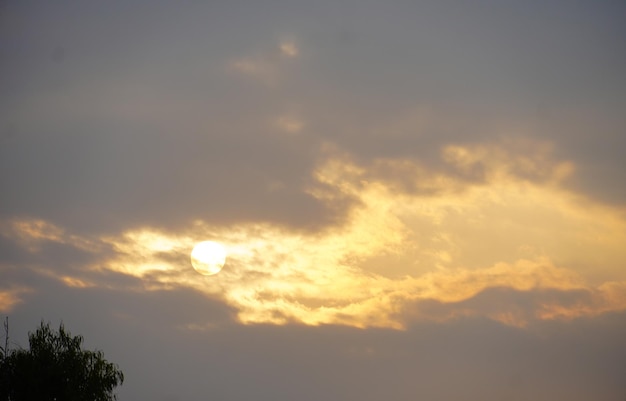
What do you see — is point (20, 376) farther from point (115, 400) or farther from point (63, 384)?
point (115, 400)

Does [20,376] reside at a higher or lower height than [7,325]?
lower

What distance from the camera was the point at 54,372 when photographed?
209 ft

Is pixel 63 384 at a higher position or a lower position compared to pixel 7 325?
Result: lower

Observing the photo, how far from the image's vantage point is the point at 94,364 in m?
66.0

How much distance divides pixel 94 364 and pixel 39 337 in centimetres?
537

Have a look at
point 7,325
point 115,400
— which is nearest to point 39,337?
point 7,325

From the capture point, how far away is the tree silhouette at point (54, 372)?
62.7m

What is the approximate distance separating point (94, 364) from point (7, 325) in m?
8.11

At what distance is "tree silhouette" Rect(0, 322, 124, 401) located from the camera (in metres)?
62.7

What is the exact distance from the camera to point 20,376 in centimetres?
6294

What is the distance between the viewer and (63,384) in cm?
6366

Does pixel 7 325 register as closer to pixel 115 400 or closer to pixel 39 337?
pixel 39 337

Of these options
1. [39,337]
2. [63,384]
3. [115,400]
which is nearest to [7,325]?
[39,337]

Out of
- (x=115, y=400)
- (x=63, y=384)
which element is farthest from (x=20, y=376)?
(x=115, y=400)
